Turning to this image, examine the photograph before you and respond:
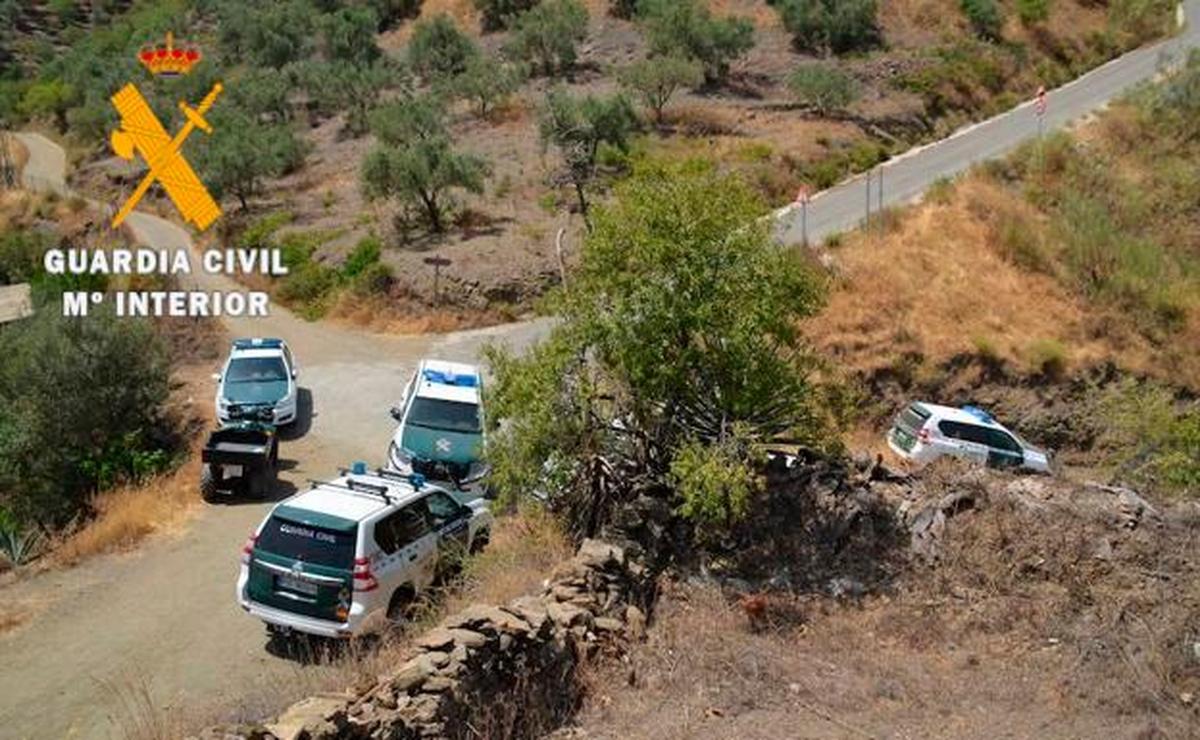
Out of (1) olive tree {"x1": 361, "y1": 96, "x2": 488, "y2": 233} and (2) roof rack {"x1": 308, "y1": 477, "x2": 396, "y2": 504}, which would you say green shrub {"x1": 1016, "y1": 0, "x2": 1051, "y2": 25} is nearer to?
(1) olive tree {"x1": 361, "y1": 96, "x2": 488, "y2": 233}

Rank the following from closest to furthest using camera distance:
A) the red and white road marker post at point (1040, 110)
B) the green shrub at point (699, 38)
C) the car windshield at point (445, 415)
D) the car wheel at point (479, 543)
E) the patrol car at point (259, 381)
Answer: the car wheel at point (479, 543) < the car windshield at point (445, 415) < the patrol car at point (259, 381) < the red and white road marker post at point (1040, 110) < the green shrub at point (699, 38)

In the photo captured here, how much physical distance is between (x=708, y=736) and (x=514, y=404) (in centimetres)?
480

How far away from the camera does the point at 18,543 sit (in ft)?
54.9

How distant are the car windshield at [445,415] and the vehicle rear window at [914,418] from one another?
7.97 meters

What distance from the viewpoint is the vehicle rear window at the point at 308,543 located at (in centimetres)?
1133

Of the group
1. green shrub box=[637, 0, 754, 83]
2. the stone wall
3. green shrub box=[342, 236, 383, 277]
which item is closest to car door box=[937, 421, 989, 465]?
the stone wall

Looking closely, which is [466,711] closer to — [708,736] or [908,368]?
[708,736]

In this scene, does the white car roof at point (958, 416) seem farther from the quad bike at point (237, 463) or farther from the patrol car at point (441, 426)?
the quad bike at point (237, 463)

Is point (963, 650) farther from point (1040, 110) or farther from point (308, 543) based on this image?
point (1040, 110)

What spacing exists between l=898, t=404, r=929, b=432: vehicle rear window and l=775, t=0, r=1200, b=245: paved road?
25.5ft

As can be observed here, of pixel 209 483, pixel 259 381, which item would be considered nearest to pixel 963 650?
pixel 209 483

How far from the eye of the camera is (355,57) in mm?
55969

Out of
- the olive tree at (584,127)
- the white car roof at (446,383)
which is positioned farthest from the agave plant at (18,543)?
the olive tree at (584,127)

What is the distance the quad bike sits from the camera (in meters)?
17.8
